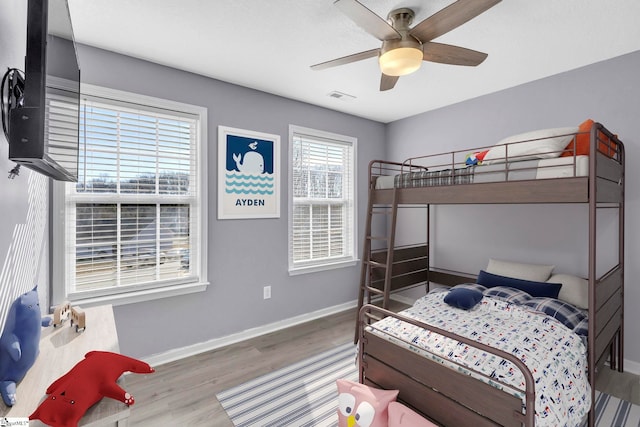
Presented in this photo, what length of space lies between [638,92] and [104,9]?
391 centimetres

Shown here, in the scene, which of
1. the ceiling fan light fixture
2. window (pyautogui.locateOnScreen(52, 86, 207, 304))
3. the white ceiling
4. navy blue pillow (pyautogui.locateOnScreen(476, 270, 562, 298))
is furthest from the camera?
navy blue pillow (pyautogui.locateOnScreen(476, 270, 562, 298))

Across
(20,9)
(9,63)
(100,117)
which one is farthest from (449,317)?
(100,117)

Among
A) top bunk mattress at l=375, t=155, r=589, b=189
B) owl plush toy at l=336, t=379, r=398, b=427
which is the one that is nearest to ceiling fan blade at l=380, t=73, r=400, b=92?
top bunk mattress at l=375, t=155, r=589, b=189

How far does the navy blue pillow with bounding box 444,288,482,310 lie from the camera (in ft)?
7.89

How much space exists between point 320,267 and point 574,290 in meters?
2.38

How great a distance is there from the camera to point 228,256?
3002 mm

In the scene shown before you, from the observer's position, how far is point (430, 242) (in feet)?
12.8

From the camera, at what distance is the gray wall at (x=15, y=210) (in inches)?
40.8

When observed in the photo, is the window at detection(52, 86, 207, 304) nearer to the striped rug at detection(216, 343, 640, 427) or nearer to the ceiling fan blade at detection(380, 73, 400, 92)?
the striped rug at detection(216, 343, 640, 427)

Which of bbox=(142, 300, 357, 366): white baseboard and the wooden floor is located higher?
bbox=(142, 300, 357, 366): white baseboard

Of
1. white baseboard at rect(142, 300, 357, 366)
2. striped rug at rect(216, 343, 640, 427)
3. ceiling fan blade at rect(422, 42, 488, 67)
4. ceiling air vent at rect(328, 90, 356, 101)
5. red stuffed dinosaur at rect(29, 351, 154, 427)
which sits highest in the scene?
ceiling air vent at rect(328, 90, 356, 101)

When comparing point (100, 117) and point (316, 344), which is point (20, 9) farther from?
point (316, 344)

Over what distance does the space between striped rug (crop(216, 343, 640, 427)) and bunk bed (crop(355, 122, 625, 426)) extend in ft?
0.98

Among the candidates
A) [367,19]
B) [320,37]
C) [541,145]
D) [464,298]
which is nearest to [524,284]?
[464,298]
